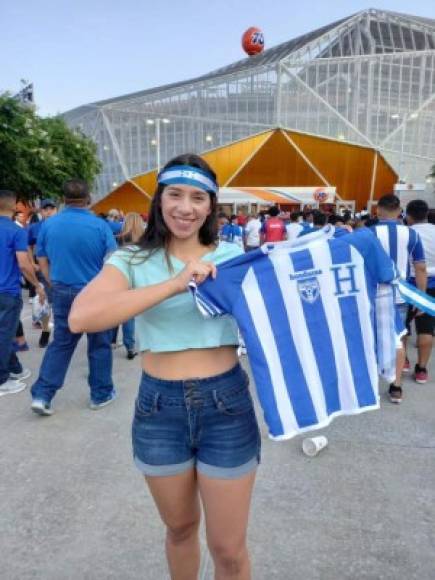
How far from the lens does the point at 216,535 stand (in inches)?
63.2

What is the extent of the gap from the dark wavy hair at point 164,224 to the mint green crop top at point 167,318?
6cm

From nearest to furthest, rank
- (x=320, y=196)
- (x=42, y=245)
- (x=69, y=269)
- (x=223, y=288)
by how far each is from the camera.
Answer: (x=223, y=288)
(x=69, y=269)
(x=42, y=245)
(x=320, y=196)

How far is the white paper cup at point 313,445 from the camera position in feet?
10.8

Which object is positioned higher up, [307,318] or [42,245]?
[307,318]

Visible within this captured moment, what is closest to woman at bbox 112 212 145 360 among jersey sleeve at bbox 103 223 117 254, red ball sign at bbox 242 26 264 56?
jersey sleeve at bbox 103 223 117 254

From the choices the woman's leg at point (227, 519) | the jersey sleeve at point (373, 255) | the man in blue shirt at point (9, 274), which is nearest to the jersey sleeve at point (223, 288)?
the jersey sleeve at point (373, 255)

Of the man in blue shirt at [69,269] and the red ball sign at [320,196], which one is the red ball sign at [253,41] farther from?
the man in blue shirt at [69,269]

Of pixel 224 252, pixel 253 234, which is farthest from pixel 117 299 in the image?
pixel 253 234

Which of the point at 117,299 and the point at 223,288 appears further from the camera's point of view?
the point at 223,288

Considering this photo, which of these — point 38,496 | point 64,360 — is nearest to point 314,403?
point 38,496

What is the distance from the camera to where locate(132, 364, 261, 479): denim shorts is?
155cm

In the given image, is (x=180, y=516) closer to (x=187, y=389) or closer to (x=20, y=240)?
(x=187, y=389)

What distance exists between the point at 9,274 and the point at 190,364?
141 inches

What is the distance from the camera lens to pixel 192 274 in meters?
1.41
